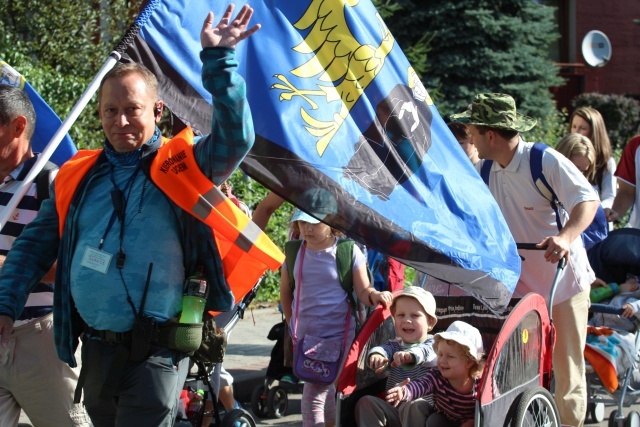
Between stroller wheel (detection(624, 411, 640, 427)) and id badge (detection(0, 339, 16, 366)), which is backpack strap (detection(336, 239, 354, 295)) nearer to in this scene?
stroller wheel (detection(624, 411, 640, 427))

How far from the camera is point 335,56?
4875mm

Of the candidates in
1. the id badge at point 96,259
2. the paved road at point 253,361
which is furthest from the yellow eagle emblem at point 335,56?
the paved road at point 253,361

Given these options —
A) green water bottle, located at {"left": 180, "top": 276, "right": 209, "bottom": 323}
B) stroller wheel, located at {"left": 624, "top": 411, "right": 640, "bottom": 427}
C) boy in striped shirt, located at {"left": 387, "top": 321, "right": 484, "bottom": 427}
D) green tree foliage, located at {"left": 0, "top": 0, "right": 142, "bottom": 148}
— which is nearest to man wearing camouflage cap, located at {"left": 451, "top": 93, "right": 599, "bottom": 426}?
boy in striped shirt, located at {"left": 387, "top": 321, "right": 484, "bottom": 427}

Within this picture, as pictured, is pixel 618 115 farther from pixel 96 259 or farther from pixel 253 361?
pixel 96 259

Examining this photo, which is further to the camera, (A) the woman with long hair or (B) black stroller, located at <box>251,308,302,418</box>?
(A) the woman with long hair

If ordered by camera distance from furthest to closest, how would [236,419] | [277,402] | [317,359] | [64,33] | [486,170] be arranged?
[64,33] → [277,402] → [317,359] → [486,170] → [236,419]

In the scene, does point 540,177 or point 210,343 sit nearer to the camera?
point 210,343

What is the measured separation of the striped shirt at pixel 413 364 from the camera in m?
5.18

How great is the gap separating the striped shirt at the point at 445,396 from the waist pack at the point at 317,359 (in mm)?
1285

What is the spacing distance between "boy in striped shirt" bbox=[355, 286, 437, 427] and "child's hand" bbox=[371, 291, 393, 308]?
0.36 meters

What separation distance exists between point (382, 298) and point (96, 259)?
2601 millimetres

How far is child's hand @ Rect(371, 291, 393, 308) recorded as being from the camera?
19.1 feet

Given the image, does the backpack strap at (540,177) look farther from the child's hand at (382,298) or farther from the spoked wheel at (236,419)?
the spoked wheel at (236,419)

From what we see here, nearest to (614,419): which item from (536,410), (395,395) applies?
(536,410)
